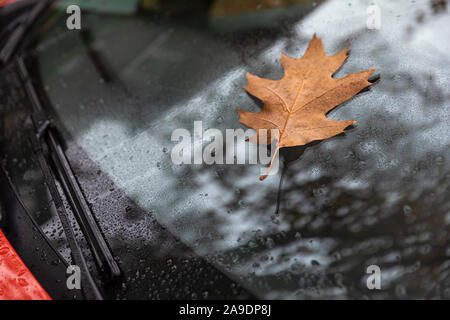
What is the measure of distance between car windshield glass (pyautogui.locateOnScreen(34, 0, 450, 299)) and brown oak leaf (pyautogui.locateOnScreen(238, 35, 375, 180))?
29mm

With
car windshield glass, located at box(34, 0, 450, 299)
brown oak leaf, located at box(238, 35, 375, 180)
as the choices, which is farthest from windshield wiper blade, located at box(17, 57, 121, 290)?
brown oak leaf, located at box(238, 35, 375, 180)

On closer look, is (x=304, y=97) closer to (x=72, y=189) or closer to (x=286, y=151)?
(x=286, y=151)

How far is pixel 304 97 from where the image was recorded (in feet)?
3.45

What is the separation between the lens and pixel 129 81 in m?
1.31

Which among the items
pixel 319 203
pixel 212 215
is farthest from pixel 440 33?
pixel 212 215

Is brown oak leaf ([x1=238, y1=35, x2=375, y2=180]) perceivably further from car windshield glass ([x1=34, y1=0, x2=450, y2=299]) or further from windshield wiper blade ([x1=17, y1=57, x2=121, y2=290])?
windshield wiper blade ([x1=17, y1=57, x2=121, y2=290])

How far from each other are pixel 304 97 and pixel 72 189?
67cm

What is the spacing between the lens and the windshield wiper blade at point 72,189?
0.89 metres

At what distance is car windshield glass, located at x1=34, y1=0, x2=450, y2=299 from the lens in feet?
2.69

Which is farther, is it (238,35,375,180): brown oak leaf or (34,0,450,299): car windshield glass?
(238,35,375,180): brown oak leaf

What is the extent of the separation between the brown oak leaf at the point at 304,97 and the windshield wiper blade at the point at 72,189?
42cm

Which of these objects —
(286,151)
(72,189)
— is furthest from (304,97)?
(72,189)

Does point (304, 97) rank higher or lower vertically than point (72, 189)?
higher

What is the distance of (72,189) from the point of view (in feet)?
3.36
